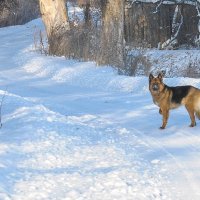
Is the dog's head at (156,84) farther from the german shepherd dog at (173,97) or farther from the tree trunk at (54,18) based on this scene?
the tree trunk at (54,18)

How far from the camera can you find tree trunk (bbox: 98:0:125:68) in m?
16.6

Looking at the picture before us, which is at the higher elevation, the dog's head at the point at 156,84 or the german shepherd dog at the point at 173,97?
the dog's head at the point at 156,84

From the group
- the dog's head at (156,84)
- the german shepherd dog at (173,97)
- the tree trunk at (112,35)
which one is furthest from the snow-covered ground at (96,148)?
the tree trunk at (112,35)

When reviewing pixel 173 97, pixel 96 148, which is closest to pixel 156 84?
pixel 173 97

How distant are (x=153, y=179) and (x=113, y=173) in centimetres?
52

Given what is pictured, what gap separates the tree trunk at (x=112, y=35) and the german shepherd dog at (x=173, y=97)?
7024 millimetres

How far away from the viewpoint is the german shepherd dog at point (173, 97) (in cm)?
899

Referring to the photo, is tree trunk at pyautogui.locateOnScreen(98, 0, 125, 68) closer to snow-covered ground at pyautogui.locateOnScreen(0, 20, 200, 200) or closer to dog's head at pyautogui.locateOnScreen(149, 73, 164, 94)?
snow-covered ground at pyautogui.locateOnScreen(0, 20, 200, 200)

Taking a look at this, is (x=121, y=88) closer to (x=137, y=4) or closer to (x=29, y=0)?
(x=137, y=4)

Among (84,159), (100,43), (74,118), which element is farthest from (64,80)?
(84,159)

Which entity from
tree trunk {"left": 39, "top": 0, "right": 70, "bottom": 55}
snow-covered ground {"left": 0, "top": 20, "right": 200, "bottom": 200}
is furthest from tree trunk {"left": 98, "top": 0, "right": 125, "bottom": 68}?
snow-covered ground {"left": 0, "top": 20, "right": 200, "bottom": 200}

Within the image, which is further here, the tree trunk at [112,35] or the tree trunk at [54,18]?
the tree trunk at [54,18]

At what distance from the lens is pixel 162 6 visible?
90.7 ft

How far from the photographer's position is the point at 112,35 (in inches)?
701
